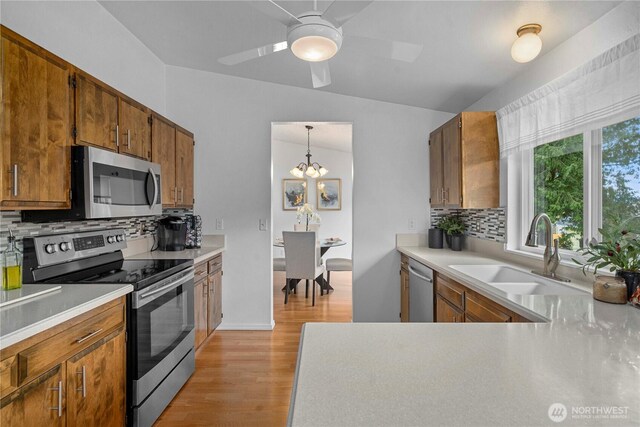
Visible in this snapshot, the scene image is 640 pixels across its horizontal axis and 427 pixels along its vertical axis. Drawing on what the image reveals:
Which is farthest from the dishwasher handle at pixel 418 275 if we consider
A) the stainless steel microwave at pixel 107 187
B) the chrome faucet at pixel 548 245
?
the stainless steel microwave at pixel 107 187

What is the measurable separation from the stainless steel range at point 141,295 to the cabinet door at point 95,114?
56 centimetres

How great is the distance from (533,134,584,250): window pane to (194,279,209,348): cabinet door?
2654 mm

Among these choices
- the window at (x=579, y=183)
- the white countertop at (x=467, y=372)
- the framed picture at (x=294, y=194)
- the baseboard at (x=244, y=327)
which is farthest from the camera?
→ the framed picture at (x=294, y=194)

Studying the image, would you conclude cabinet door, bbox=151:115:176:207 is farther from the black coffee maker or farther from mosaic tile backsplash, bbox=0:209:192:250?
mosaic tile backsplash, bbox=0:209:192:250

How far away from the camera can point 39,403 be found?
1197 millimetres

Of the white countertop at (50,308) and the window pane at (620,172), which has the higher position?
the window pane at (620,172)

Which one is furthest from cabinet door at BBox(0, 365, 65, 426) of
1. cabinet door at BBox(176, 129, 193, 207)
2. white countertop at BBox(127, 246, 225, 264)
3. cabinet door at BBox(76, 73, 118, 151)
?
cabinet door at BBox(176, 129, 193, 207)

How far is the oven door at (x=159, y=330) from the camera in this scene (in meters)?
1.76

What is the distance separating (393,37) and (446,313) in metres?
1.90

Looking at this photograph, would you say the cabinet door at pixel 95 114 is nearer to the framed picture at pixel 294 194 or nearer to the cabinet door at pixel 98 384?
the cabinet door at pixel 98 384

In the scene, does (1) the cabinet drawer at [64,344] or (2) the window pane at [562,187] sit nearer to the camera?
(1) the cabinet drawer at [64,344]

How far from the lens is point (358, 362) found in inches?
32.5

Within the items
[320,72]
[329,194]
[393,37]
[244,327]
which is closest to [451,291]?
[320,72]

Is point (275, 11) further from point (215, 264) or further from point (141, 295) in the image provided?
point (215, 264)
